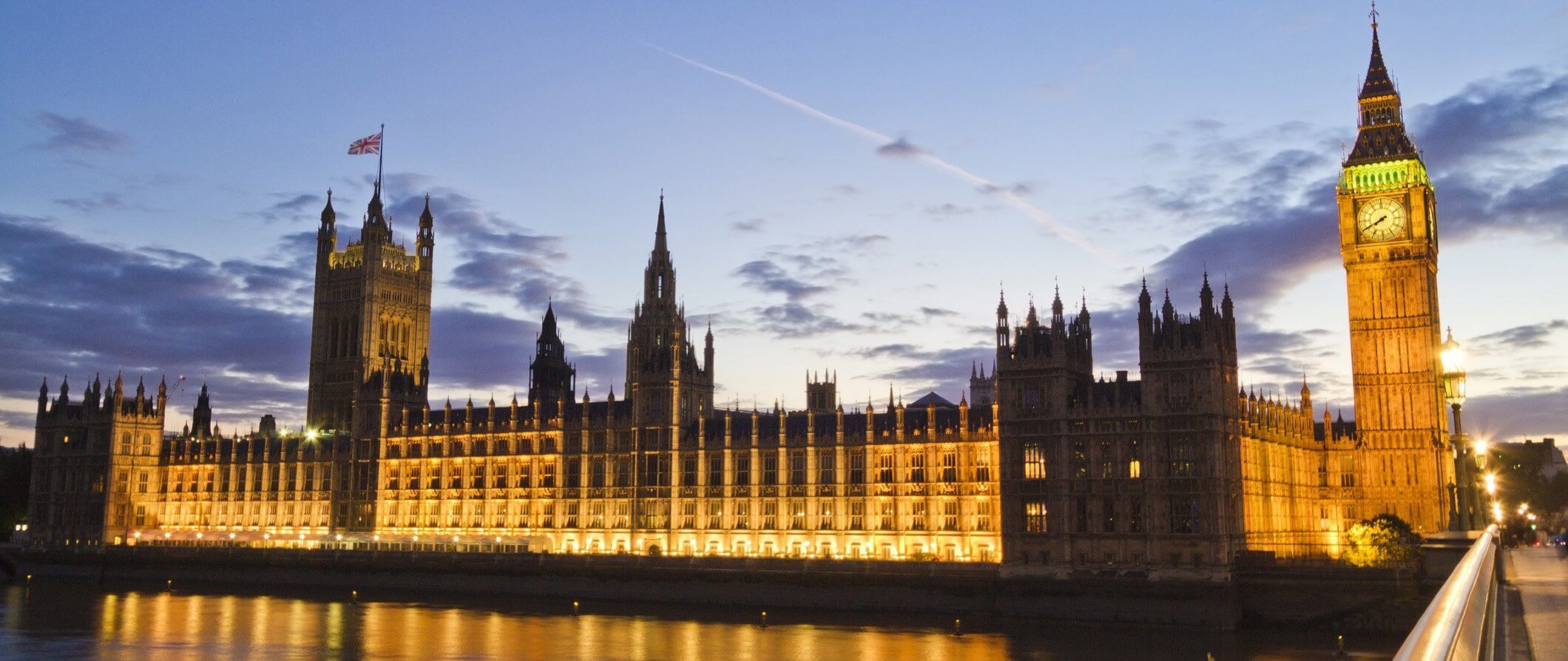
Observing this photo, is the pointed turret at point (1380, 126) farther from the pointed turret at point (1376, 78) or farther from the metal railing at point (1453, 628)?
the metal railing at point (1453, 628)

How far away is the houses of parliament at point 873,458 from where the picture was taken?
3984 inches

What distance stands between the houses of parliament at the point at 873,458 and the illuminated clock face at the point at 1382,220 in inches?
8.0

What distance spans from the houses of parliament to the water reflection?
1421 centimetres

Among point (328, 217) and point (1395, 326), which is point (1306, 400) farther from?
point (328, 217)

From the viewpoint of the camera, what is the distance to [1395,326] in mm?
126375

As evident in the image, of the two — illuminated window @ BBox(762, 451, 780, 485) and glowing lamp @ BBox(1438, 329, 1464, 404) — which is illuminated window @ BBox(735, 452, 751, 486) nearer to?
illuminated window @ BBox(762, 451, 780, 485)

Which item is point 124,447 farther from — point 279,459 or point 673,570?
point 673,570

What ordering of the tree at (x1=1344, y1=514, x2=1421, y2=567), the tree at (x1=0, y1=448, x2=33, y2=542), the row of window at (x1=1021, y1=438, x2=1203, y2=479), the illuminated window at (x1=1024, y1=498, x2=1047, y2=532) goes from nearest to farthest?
the tree at (x1=1344, y1=514, x2=1421, y2=567)
the row of window at (x1=1021, y1=438, x2=1203, y2=479)
the illuminated window at (x1=1024, y1=498, x2=1047, y2=532)
the tree at (x1=0, y1=448, x2=33, y2=542)

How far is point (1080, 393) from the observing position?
345 feet

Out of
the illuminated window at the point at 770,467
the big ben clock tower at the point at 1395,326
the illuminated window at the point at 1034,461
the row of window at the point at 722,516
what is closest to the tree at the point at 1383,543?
the big ben clock tower at the point at 1395,326

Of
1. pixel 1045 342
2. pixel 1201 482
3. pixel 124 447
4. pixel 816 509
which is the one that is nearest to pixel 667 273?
pixel 816 509

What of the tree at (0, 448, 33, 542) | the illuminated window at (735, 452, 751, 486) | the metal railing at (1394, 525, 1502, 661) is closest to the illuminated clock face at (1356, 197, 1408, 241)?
the illuminated window at (735, 452, 751, 486)

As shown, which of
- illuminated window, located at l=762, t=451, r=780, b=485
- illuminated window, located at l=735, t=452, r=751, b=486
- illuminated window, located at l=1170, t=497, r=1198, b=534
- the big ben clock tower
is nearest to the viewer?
illuminated window, located at l=1170, t=497, r=1198, b=534

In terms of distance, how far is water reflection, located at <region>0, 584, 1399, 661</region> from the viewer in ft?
263
